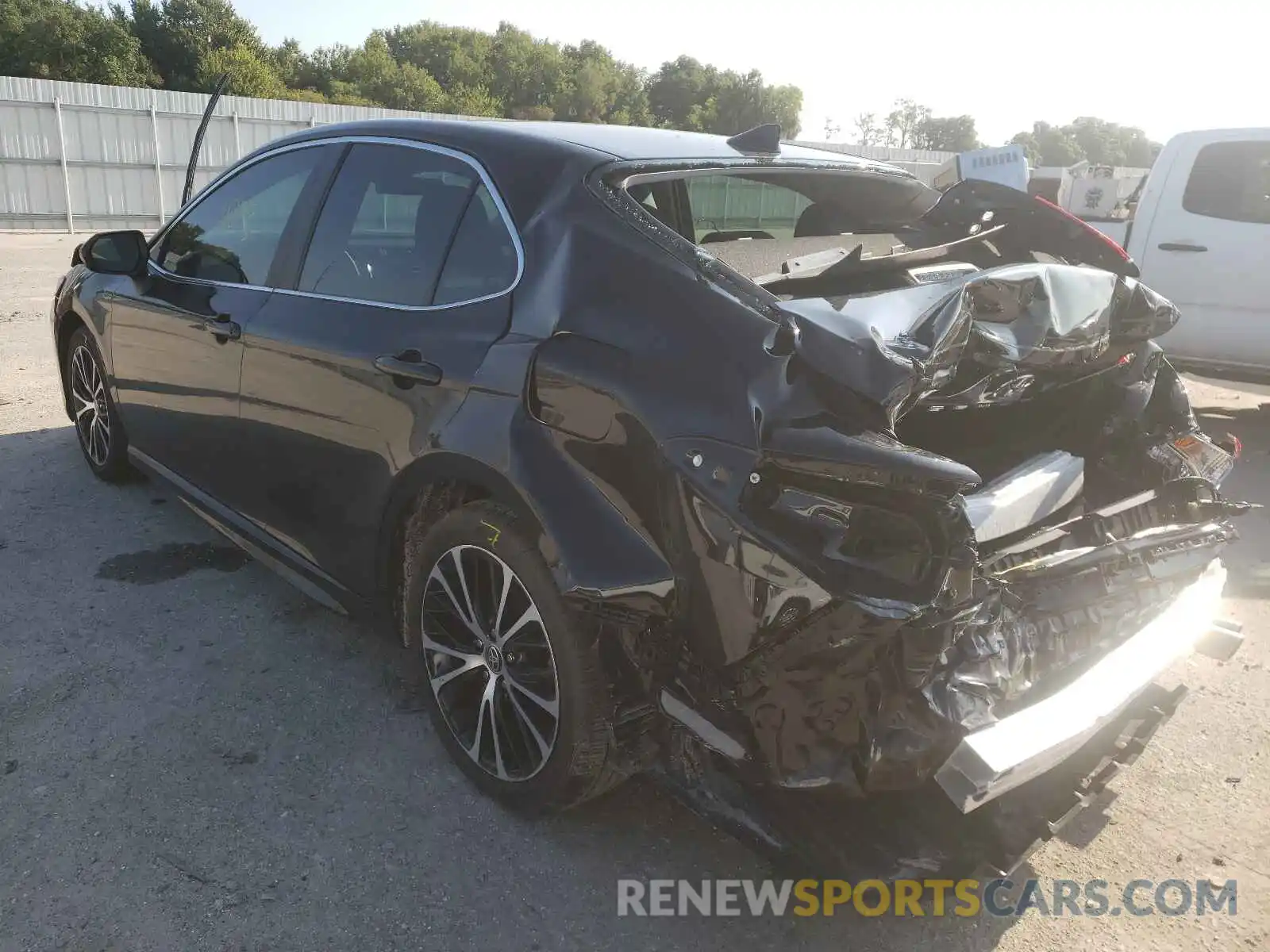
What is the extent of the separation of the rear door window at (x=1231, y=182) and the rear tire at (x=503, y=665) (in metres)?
6.42

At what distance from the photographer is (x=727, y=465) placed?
190 centimetres

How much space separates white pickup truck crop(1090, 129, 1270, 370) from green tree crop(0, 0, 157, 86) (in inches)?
2114

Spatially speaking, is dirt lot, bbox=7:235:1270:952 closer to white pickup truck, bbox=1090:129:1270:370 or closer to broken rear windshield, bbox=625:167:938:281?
broken rear windshield, bbox=625:167:938:281

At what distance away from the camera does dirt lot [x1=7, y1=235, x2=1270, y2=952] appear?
219 centimetres

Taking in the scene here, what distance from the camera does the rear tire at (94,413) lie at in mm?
4516

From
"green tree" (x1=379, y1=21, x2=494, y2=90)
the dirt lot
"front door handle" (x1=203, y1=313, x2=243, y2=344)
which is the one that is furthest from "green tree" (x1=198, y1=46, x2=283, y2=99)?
the dirt lot

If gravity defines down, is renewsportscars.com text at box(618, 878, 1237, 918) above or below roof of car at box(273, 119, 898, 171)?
below

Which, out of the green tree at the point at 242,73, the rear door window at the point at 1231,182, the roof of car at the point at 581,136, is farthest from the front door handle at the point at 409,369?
the green tree at the point at 242,73

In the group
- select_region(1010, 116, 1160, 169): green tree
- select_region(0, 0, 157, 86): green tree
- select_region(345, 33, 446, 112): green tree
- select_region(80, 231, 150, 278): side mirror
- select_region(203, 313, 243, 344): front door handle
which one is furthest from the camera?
select_region(1010, 116, 1160, 169): green tree

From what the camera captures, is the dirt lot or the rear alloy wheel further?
the rear alloy wheel

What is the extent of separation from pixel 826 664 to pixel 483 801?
119 cm

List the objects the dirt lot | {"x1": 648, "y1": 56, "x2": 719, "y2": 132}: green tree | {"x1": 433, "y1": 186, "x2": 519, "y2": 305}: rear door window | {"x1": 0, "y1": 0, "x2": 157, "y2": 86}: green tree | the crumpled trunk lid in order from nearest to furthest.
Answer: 1. the crumpled trunk lid
2. the dirt lot
3. {"x1": 433, "y1": 186, "x2": 519, "y2": 305}: rear door window
4. {"x1": 0, "y1": 0, "x2": 157, "y2": 86}: green tree
5. {"x1": 648, "y1": 56, "x2": 719, "y2": 132}: green tree

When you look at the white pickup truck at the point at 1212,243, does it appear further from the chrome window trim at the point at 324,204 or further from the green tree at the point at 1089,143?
the green tree at the point at 1089,143

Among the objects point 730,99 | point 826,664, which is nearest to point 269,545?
point 826,664
